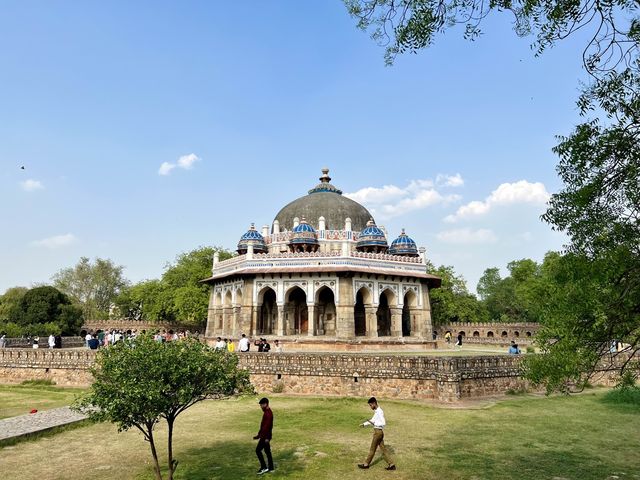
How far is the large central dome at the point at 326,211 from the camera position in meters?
38.7

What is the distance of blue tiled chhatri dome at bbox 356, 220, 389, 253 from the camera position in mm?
35062

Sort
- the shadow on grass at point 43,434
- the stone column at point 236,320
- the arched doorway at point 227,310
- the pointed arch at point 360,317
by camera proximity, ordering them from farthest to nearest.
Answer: the arched doorway at point 227,310, the pointed arch at point 360,317, the stone column at point 236,320, the shadow on grass at point 43,434

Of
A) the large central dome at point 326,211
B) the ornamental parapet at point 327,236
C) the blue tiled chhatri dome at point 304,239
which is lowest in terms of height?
the blue tiled chhatri dome at point 304,239

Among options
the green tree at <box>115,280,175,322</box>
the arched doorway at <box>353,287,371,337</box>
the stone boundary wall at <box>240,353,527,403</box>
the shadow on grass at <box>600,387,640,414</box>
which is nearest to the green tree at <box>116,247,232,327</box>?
the green tree at <box>115,280,175,322</box>

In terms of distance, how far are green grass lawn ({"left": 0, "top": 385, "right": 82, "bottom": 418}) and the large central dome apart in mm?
22483

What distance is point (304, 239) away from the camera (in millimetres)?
34312

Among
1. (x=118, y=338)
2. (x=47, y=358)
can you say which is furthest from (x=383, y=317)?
(x=118, y=338)

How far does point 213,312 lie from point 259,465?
29041mm

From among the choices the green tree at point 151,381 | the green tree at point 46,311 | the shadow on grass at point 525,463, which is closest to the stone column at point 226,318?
the green tree at point 46,311

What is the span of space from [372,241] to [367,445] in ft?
82.7

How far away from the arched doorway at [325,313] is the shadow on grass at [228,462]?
898 inches

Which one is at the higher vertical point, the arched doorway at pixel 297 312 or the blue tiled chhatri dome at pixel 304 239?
the blue tiled chhatri dome at pixel 304 239

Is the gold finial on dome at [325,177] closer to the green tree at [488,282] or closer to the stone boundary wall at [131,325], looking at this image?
the stone boundary wall at [131,325]

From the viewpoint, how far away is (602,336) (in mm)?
6289
